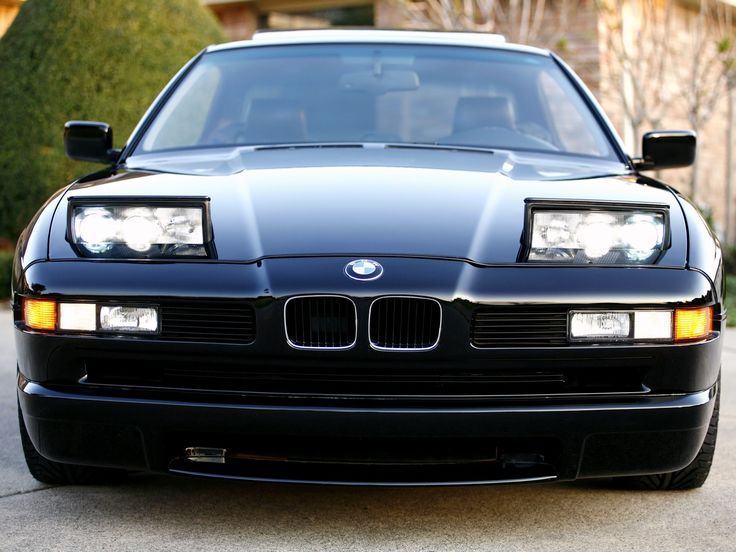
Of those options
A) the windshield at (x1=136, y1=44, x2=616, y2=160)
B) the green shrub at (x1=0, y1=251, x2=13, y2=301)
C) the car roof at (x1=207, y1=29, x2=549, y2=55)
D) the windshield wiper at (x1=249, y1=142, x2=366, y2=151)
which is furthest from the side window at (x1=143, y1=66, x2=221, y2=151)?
the green shrub at (x1=0, y1=251, x2=13, y2=301)

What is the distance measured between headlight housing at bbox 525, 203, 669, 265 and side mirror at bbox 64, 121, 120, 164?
187 cm

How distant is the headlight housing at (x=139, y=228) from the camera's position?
109 inches

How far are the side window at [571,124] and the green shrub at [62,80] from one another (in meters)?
5.60

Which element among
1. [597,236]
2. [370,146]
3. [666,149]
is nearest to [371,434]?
[597,236]

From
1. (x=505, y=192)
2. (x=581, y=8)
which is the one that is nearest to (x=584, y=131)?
(x=505, y=192)

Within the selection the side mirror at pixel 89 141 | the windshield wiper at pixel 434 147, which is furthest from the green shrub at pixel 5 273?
the windshield wiper at pixel 434 147

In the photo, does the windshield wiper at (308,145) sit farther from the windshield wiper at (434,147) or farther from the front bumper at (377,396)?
the front bumper at (377,396)

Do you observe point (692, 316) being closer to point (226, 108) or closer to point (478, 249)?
point (478, 249)

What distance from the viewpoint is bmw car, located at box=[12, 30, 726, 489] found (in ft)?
8.58

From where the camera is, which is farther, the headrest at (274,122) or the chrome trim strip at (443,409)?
the headrest at (274,122)

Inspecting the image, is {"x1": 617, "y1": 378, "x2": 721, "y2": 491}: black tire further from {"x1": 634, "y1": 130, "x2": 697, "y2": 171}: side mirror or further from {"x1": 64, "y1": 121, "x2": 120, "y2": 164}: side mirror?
{"x1": 64, "y1": 121, "x2": 120, "y2": 164}: side mirror

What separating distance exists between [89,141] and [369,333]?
1.92 m

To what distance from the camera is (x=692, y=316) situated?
2725 millimetres

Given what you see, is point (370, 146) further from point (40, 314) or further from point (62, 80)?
point (62, 80)
